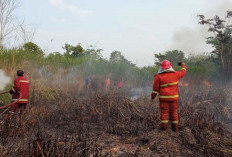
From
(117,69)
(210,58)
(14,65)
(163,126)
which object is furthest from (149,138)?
(210,58)

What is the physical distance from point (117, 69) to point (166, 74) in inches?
542

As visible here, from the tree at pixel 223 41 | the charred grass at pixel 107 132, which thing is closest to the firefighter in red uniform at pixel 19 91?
the charred grass at pixel 107 132

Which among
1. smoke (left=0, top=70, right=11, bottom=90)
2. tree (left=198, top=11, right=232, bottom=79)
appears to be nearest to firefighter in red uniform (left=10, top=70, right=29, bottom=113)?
smoke (left=0, top=70, right=11, bottom=90)

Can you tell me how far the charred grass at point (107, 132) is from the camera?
3301 mm

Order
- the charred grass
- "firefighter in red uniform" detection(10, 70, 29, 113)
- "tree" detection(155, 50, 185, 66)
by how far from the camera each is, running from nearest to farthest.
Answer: the charred grass, "firefighter in red uniform" detection(10, 70, 29, 113), "tree" detection(155, 50, 185, 66)

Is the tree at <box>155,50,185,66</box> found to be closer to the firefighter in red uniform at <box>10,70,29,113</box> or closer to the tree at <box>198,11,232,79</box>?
the tree at <box>198,11,232,79</box>

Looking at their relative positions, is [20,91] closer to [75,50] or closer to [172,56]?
[75,50]

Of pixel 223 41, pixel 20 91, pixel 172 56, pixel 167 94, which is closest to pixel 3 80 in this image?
pixel 20 91

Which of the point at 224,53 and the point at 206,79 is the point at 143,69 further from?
the point at 224,53

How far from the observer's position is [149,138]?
4957mm

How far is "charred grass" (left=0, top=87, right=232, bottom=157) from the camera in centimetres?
330

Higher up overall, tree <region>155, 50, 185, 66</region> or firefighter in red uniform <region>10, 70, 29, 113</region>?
tree <region>155, 50, 185, 66</region>

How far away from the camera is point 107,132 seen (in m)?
5.70

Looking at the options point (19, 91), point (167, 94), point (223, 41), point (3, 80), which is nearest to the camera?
point (167, 94)
